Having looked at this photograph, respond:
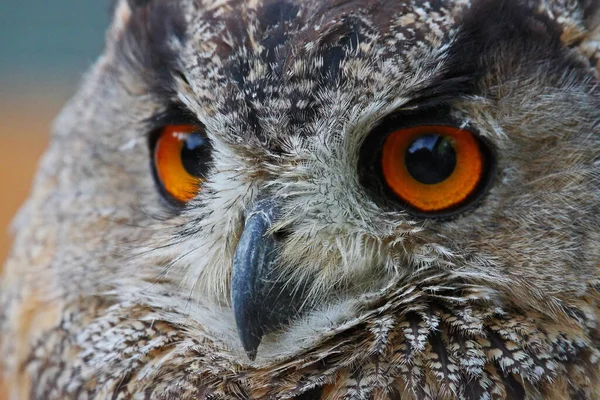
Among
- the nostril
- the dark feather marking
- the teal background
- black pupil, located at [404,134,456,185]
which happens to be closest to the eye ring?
black pupil, located at [404,134,456,185]

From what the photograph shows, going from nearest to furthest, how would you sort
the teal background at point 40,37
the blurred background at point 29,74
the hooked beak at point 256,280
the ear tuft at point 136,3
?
the hooked beak at point 256,280
the ear tuft at point 136,3
the teal background at point 40,37
the blurred background at point 29,74

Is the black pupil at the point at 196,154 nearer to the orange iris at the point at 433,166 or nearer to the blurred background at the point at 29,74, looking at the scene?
the orange iris at the point at 433,166

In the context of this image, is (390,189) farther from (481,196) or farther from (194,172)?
(194,172)

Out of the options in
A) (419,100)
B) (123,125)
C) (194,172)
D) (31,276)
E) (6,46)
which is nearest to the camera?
(419,100)

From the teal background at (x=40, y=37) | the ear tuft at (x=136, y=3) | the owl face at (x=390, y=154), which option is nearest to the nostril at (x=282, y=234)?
the owl face at (x=390, y=154)

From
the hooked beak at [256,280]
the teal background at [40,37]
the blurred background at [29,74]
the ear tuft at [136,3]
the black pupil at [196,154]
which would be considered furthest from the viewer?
the blurred background at [29,74]

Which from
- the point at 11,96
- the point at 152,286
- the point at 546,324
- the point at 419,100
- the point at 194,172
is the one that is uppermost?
the point at 419,100

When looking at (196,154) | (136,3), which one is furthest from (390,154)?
(136,3)

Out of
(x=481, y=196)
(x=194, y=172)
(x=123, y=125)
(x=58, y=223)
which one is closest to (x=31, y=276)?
(x=58, y=223)
